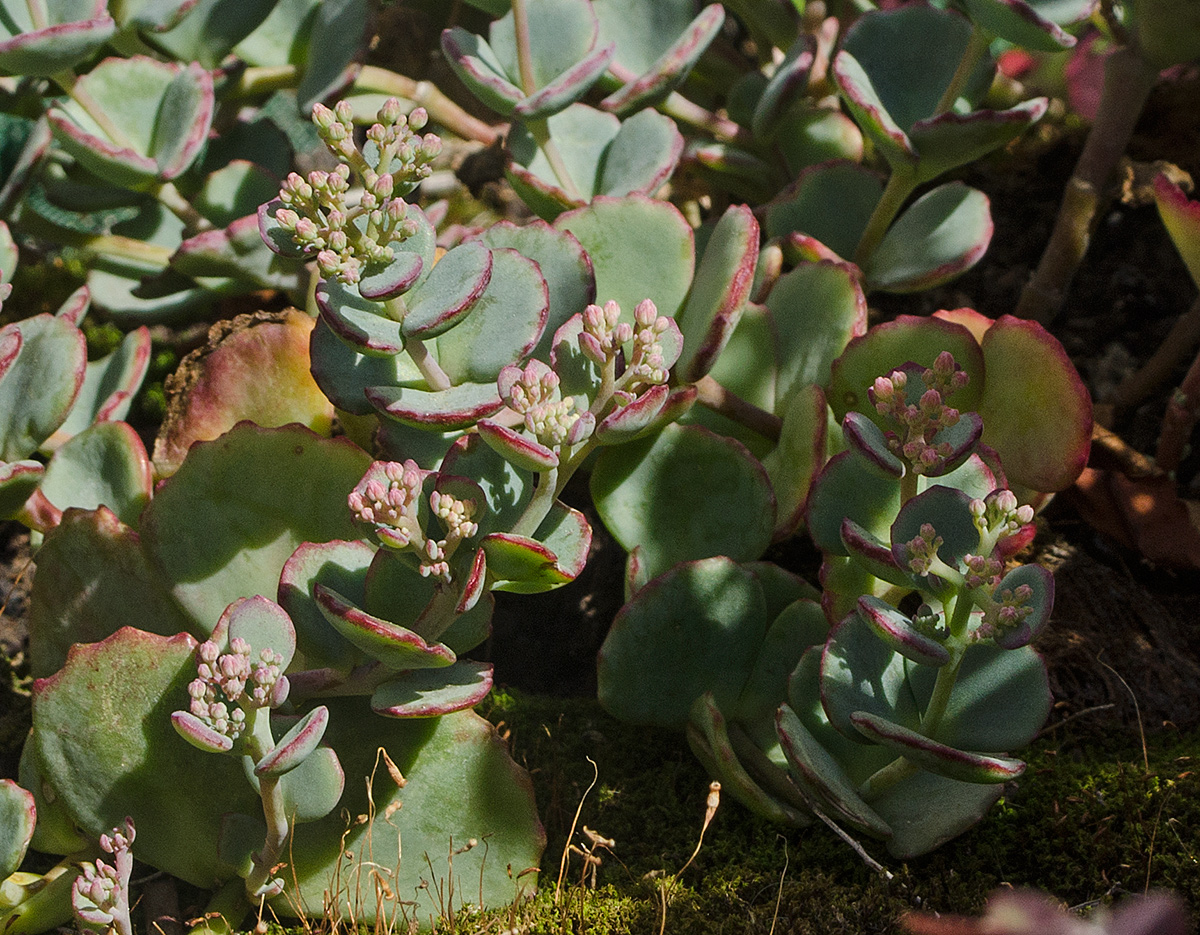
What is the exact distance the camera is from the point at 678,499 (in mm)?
1088

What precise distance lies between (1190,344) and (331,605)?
1.16m

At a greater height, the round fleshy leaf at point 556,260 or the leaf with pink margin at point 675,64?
the leaf with pink margin at point 675,64

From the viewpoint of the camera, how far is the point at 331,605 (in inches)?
33.3

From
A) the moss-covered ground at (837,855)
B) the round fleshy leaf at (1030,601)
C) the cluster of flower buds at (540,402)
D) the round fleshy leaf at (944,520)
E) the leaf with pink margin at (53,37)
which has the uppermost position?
the leaf with pink margin at (53,37)

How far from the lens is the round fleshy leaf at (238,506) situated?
1002 mm

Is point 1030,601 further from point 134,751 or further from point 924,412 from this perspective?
point 134,751

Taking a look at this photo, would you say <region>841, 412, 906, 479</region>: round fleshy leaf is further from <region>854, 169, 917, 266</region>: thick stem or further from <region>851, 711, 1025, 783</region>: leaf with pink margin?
<region>854, 169, 917, 266</region>: thick stem

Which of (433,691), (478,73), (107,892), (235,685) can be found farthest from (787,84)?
(107,892)

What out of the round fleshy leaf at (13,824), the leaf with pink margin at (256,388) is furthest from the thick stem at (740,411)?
the round fleshy leaf at (13,824)

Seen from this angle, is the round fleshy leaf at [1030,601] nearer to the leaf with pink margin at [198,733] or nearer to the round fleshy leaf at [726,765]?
the round fleshy leaf at [726,765]

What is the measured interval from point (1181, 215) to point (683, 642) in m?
0.68

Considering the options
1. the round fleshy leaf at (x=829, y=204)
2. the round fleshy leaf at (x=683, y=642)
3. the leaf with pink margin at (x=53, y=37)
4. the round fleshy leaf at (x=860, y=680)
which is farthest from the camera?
the round fleshy leaf at (x=829, y=204)

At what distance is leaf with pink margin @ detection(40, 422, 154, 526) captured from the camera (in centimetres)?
111

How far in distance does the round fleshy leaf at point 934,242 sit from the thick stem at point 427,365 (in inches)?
22.7
